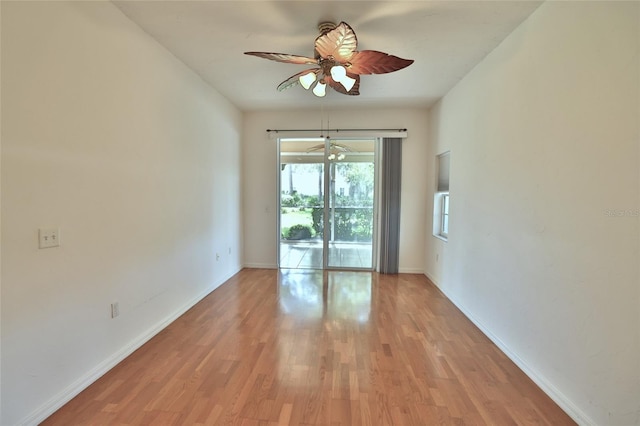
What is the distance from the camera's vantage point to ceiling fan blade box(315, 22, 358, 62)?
1.82 metres

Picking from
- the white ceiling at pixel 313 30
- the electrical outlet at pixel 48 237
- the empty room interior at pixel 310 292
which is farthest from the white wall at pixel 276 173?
the electrical outlet at pixel 48 237

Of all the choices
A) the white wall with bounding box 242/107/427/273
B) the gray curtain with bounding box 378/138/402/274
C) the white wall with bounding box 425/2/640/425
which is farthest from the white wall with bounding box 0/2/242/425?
the white wall with bounding box 425/2/640/425

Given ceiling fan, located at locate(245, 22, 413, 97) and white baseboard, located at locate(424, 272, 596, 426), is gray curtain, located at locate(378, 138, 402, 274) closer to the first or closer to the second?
white baseboard, located at locate(424, 272, 596, 426)

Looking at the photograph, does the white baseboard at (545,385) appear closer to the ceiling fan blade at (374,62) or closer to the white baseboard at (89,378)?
the ceiling fan blade at (374,62)

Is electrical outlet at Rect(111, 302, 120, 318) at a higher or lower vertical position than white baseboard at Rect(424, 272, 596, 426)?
higher

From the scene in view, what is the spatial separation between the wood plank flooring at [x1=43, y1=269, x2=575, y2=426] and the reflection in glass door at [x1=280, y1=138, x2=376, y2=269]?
5.87 ft

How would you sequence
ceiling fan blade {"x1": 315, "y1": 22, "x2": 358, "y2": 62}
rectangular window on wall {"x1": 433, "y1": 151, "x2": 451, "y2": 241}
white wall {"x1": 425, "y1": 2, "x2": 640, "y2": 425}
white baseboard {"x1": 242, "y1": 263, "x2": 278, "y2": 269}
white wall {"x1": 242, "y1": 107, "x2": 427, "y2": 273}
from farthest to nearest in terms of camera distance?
white baseboard {"x1": 242, "y1": 263, "x2": 278, "y2": 269} → white wall {"x1": 242, "y1": 107, "x2": 427, "y2": 273} → rectangular window on wall {"x1": 433, "y1": 151, "x2": 451, "y2": 241} → ceiling fan blade {"x1": 315, "y1": 22, "x2": 358, "y2": 62} → white wall {"x1": 425, "y1": 2, "x2": 640, "y2": 425}

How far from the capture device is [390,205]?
4.53 m

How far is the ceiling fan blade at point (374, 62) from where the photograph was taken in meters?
2.04

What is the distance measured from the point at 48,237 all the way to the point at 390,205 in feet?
13.1

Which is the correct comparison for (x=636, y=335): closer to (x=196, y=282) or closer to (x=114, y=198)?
(x=114, y=198)

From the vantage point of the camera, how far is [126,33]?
2.13m

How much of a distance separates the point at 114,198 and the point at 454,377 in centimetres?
276

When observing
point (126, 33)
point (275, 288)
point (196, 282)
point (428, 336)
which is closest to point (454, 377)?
point (428, 336)
